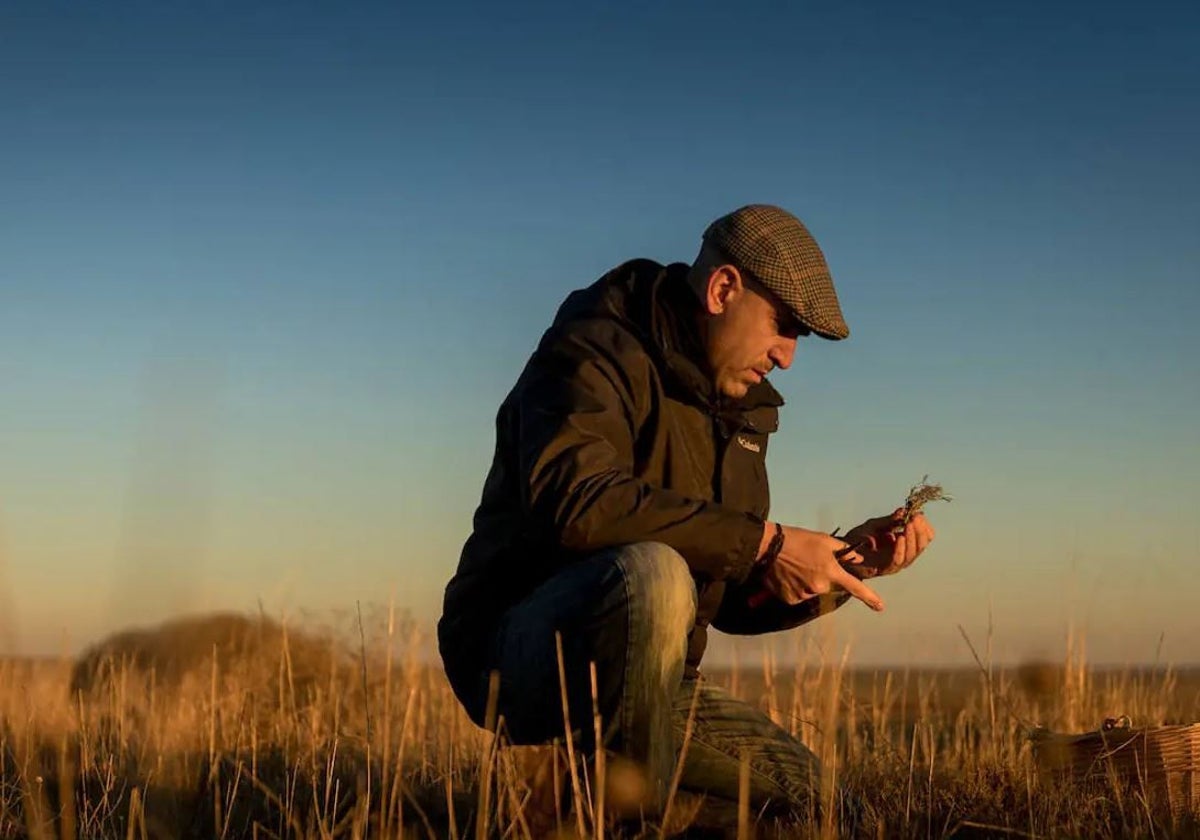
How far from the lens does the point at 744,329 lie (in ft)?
13.2

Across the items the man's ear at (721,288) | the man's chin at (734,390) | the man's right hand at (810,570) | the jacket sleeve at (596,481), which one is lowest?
the man's right hand at (810,570)

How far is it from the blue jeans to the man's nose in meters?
0.84

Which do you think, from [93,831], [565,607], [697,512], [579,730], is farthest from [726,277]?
[93,831]

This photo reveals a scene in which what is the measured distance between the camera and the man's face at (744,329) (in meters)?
4.01

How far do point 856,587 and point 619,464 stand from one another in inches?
28.7

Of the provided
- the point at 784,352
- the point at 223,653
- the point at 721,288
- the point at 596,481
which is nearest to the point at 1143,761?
the point at 784,352

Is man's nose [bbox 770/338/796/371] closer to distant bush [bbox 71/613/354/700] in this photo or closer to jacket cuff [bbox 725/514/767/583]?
jacket cuff [bbox 725/514/767/583]

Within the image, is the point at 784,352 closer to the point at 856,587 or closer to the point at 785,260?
the point at 785,260

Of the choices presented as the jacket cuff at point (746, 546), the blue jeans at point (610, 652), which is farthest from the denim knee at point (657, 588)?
the jacket cuff at point (746, 546)

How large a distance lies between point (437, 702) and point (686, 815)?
5377mm

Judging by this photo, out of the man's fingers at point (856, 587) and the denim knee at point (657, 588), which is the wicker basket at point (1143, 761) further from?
the denim knee at point (657, 588)

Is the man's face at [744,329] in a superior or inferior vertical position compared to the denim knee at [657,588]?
superior

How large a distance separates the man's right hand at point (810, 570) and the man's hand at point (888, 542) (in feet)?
0.80

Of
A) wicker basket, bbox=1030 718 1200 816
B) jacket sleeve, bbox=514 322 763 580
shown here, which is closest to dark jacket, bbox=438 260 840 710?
jacket sleeve, bbox=514 322 763 580
